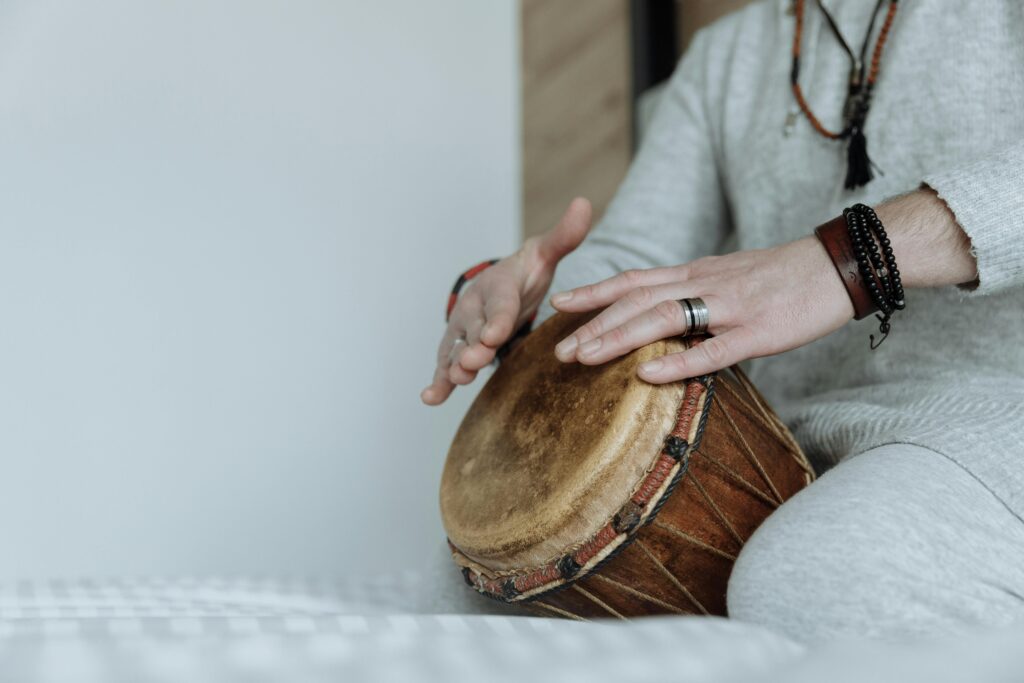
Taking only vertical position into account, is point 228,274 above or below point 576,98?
below

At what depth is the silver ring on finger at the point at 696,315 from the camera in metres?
0.78

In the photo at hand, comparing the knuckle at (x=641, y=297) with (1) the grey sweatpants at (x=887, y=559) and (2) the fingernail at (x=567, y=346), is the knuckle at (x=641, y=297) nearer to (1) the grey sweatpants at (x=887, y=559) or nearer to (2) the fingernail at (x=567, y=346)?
(2) the fingernail at (x=567, y=346)

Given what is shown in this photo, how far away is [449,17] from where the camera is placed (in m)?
2.48

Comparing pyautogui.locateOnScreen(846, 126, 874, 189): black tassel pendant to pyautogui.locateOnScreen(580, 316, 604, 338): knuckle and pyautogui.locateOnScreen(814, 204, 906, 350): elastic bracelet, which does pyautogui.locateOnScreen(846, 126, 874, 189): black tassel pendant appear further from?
pyautogui.locateOnScreen(580, 316, 604, 338): knuckle

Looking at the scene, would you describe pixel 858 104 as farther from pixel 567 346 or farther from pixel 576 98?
pixel 576 98

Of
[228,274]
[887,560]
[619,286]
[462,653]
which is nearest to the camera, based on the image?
[462,653]

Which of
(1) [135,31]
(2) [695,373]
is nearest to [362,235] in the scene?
(1) [135,31]

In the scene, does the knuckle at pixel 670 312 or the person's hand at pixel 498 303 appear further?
the person's hand at pixel 498 303

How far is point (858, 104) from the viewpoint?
3.37ft

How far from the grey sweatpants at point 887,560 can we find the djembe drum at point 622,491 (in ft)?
0.31

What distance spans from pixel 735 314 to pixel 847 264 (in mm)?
104

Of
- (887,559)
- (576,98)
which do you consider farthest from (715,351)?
(576,98)

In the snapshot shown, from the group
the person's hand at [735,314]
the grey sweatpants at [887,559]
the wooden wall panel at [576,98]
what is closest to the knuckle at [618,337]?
the person's hand at [735,314]

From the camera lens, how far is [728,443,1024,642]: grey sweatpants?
60cm
